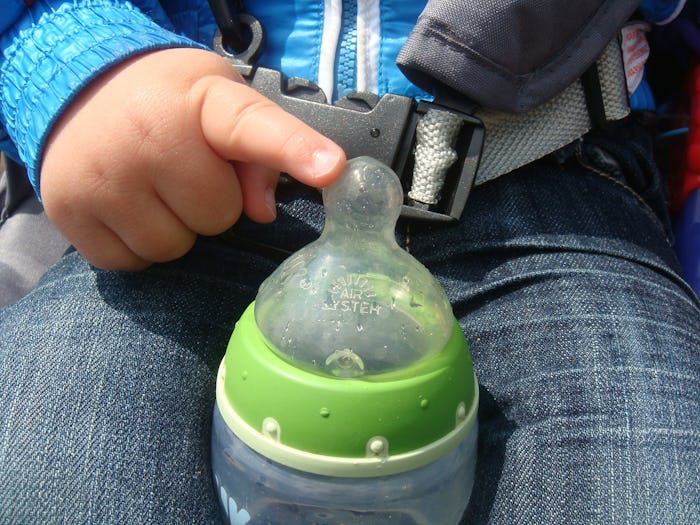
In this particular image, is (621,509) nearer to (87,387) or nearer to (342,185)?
(342,185)

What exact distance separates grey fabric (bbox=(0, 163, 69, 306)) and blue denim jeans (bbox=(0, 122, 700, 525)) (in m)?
0.21

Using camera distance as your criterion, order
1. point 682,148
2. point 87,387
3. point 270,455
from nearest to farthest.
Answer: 1. point 270,455
2. point 87,387
3. point 682,148

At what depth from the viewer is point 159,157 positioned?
0.69 m

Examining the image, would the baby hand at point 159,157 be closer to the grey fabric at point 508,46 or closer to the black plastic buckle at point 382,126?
the black plastic buckle at point 382,126

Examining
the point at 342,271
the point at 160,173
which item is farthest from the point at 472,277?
the point at 160,173

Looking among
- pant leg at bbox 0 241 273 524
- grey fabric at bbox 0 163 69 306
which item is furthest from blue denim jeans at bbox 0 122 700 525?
grey fabric at bbox 0 163 69 306

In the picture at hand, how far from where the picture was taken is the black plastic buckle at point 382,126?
2.61 feet

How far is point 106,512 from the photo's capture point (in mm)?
672

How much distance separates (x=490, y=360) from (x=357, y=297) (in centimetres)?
24

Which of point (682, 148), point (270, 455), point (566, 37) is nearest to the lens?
point (270, 455)

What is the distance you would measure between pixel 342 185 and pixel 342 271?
7 centimetres

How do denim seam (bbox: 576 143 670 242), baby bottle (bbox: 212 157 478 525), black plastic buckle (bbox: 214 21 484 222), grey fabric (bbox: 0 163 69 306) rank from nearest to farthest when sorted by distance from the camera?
1. baby bottle (bbox: 212 157 478 525)
2. black plastic buckle (bbox: 214 21 484 222)
3. denim seam (bbox: 576 143 670 242)
4. grey fabric (bbox: 0 163 69 306)

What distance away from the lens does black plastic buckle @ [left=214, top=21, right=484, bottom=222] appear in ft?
2.61

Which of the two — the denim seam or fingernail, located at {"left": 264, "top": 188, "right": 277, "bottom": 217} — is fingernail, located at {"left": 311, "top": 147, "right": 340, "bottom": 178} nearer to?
fingernail, located at {"left": 264, "top": 188, "right": 277, "bottom": 217}
